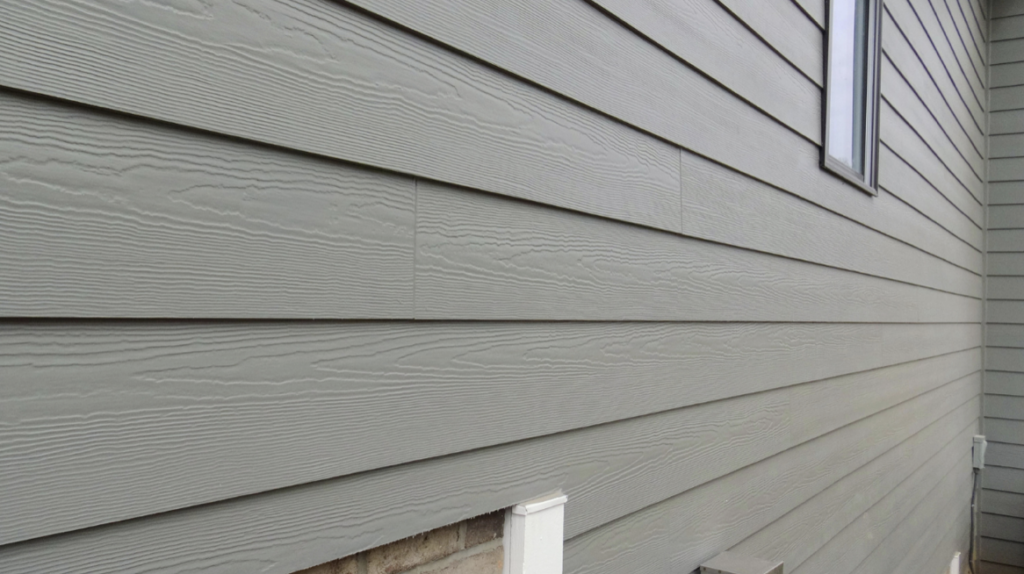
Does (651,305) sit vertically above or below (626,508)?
above

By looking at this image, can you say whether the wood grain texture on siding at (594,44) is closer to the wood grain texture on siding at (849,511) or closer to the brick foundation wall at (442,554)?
the brick foundation wall at (442,554)

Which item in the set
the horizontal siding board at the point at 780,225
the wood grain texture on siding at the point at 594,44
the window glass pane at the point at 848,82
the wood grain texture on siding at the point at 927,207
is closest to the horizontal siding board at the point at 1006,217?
the wood grain texture on siding at the point at 927,207

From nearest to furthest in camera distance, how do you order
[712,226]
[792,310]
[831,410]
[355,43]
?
[355,43], [712,226], [792,310], [831,410]

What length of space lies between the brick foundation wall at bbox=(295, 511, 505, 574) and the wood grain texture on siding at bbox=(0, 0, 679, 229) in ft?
1.56

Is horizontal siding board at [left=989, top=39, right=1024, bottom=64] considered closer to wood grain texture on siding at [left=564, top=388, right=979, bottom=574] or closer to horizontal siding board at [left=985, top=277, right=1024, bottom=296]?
horizontal siding board at [left=985, top=277, right=1024, bottom=296]

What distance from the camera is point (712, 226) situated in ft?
5.35

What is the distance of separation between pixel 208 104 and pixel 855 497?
2711 millimetres

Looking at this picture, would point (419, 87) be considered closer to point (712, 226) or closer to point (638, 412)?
point (638, 412)

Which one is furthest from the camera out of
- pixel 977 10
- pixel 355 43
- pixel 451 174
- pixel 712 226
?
pixel 977 10

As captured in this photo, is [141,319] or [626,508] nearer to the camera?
[141,319]

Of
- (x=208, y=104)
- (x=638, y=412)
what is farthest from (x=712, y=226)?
(x=208, y=104)

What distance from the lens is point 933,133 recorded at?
12.3 feet

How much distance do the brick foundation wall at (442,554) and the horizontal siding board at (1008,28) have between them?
6.14 metres

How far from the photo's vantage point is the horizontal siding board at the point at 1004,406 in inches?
208
